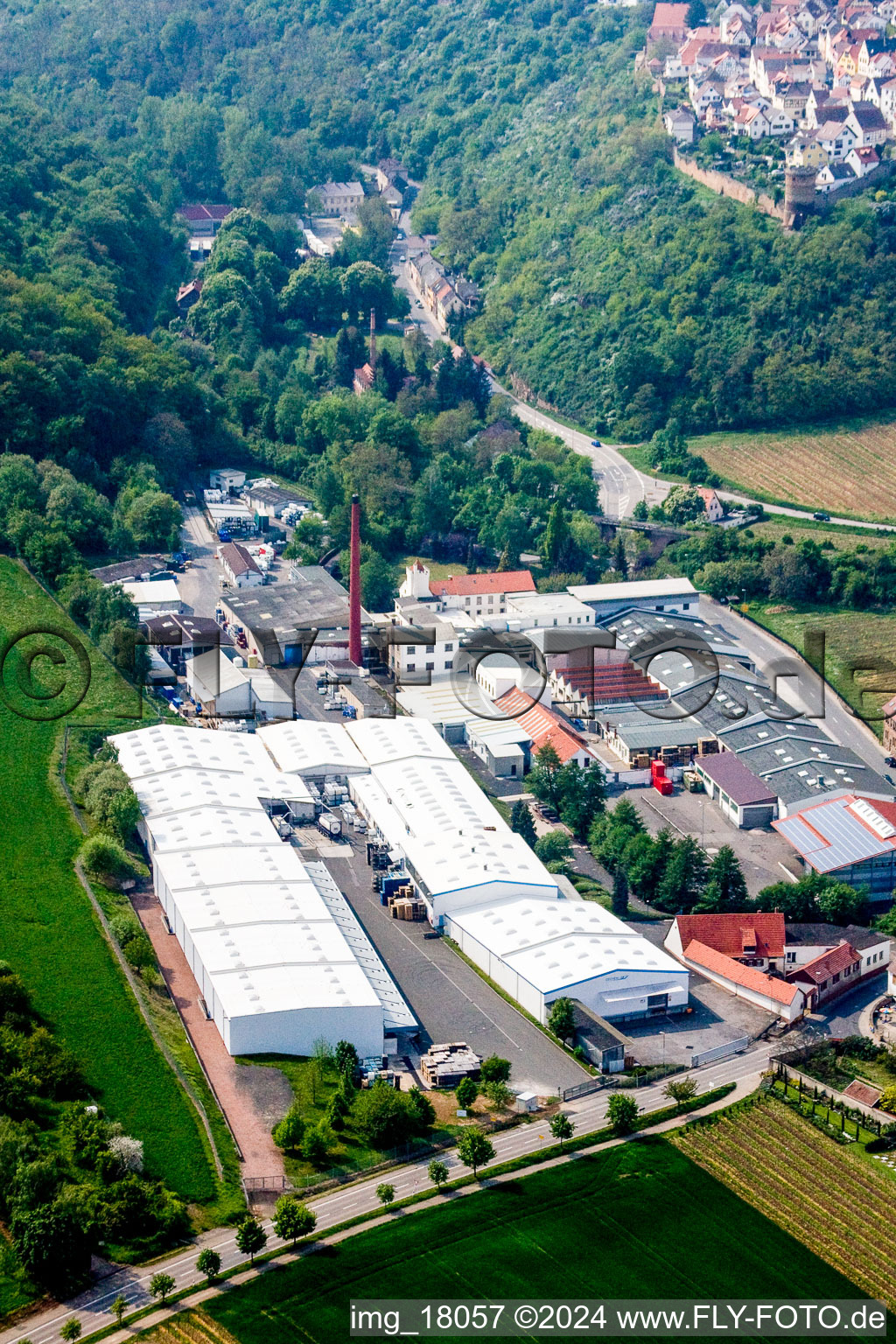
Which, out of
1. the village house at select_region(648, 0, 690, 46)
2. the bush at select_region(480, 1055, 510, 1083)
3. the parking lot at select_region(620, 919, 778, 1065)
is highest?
the village house at select_region(648, 0, 690, 46)

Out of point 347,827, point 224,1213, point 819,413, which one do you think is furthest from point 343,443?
point 224,1213

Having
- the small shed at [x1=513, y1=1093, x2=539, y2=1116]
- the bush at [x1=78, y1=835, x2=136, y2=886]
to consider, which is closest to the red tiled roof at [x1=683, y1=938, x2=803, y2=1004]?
the small shed at [x1=513, y1=1093, x2=539, y2=1116]

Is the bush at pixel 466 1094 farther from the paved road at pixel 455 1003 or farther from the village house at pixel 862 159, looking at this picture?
the village house at pixel 862 159

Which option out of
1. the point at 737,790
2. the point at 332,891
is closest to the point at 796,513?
the point at 737,790

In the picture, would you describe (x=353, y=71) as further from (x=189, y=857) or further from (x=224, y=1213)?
(x=224, y=1213)

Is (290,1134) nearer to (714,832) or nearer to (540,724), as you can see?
(714,832)

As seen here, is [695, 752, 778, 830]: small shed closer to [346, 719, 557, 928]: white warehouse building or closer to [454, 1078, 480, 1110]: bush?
[346, 719, 557, 928]: white warehouse building
